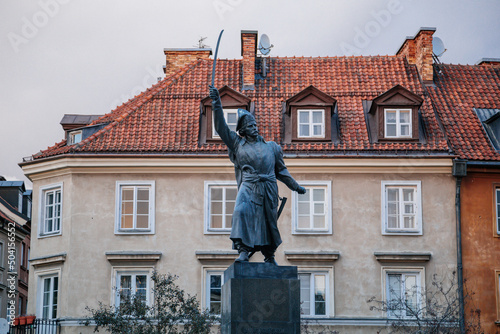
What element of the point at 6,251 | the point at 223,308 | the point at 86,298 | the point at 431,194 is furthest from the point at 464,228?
the point at 6,251

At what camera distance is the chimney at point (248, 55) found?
1282 inches

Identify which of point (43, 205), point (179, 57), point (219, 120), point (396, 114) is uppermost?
point (179, 57)

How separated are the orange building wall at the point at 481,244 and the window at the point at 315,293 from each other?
4.18m

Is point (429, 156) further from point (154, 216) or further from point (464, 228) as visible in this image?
point (154, 216)

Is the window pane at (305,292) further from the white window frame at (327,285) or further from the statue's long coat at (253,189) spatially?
the statue's long coat at (253,189)

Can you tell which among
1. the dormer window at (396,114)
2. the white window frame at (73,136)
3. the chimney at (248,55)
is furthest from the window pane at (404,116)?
the white window frame at (73,136)

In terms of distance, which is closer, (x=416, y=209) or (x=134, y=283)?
(x=134, y=283)

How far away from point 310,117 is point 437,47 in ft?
24.6

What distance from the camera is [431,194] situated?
29.4m

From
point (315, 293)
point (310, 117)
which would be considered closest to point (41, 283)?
point (315, 293)

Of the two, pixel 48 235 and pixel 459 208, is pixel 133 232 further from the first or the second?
pixel 459 208

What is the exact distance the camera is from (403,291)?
28.9m

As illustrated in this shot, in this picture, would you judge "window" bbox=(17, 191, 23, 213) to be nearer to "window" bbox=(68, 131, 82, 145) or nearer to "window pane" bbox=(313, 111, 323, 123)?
"window" bbox=(68, 131, 82, 145)

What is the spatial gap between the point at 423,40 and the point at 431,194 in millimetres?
6351
